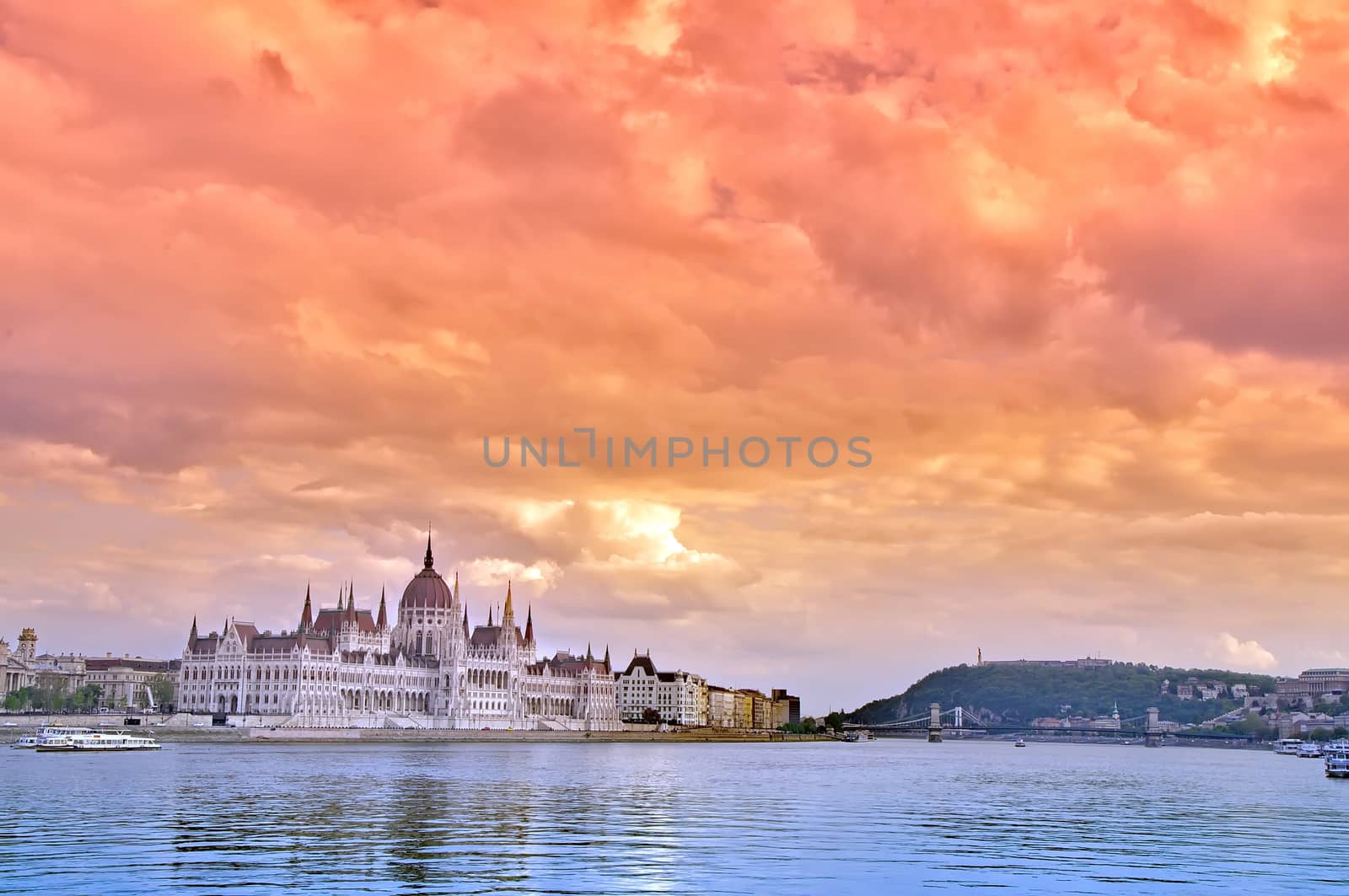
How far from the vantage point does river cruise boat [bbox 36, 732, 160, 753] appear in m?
125

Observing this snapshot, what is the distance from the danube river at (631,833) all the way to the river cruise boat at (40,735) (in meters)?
32.1

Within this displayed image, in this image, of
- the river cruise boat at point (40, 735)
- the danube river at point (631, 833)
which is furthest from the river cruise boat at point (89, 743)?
the danube river at point (631, 833)

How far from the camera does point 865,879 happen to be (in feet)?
140

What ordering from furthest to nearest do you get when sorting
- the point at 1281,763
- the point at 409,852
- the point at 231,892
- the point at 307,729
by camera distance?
1. the point at 307,729
2. the point at 1281,763
3. the point at 409,852
4. the point at 231,892

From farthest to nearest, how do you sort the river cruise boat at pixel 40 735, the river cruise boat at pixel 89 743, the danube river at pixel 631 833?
the river cruise boat at pixel 40 735, the river cruise boat at pixel 89 743, the danube river at pixel 631 833

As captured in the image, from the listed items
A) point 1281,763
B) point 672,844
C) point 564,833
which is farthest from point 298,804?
point 1281,763

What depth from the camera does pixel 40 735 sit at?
140625 millimetres

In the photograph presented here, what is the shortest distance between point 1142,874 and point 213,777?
59.5 metres

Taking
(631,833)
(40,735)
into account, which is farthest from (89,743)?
(631,833)

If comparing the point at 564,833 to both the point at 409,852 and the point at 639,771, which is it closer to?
the point at 409,852

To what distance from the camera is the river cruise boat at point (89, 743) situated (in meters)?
125

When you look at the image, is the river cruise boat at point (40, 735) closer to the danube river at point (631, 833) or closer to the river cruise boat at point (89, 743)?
the river cruise boat at point (89, 743)

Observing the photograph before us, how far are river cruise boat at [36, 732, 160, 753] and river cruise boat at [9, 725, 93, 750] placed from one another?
1.33 m

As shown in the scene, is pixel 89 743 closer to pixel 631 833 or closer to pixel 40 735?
pixel 40 735
